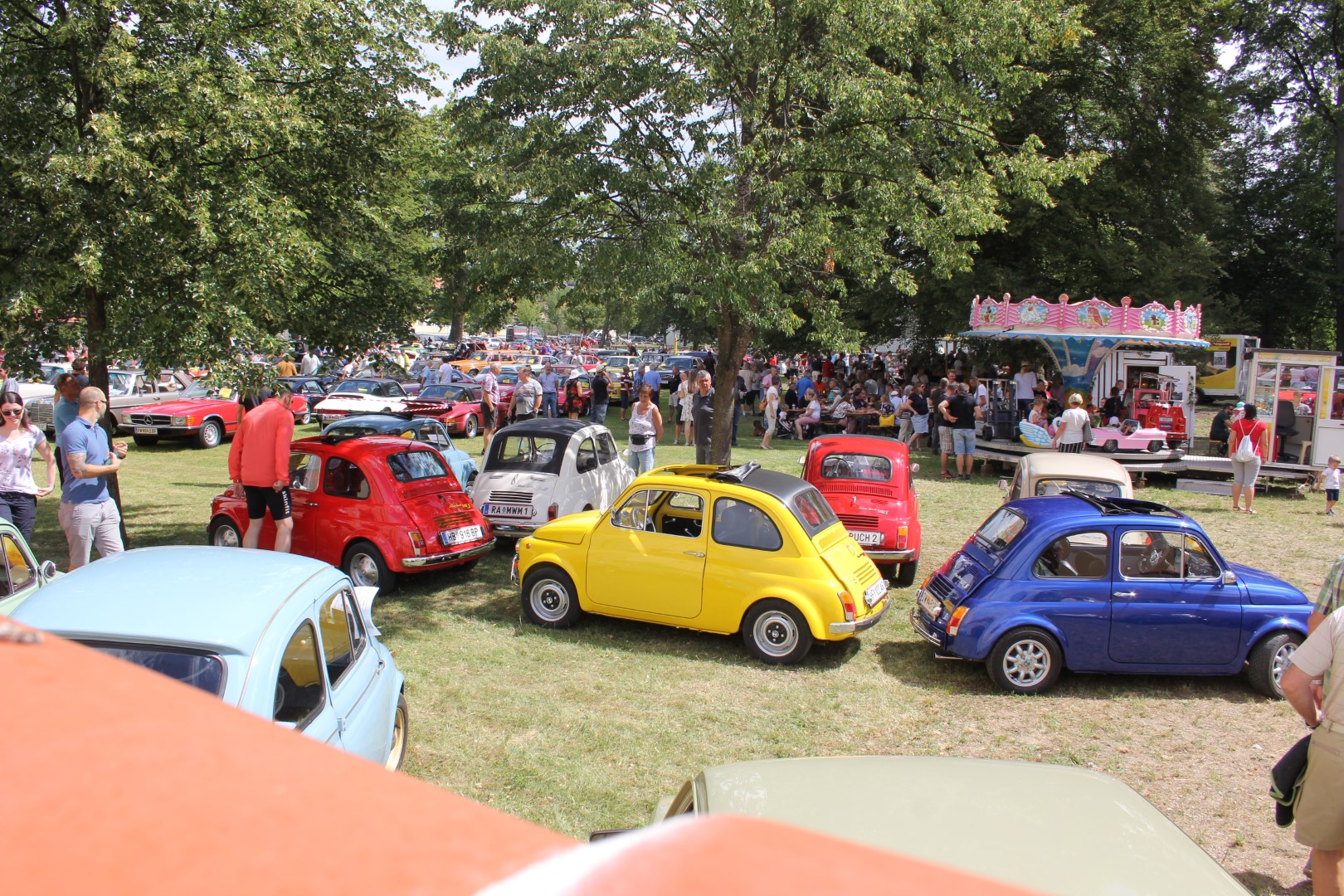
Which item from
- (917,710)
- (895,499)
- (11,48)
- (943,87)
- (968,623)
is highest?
(943,87)

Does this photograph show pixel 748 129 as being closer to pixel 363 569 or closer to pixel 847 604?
pixel 847 604

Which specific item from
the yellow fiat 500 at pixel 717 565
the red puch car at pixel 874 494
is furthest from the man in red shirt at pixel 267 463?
the red puch car at pixel 874 494

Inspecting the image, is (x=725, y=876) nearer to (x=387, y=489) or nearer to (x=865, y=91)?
(x=387, y=489)

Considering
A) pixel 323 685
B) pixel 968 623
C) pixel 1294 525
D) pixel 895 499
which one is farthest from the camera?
pixel 1294 525

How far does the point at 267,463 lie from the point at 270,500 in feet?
1.44

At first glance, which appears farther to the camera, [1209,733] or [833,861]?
[1209,733]

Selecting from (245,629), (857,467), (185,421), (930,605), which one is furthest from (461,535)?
(185,421)

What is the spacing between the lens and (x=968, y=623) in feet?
25.8

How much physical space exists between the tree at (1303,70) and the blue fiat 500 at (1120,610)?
32.1m

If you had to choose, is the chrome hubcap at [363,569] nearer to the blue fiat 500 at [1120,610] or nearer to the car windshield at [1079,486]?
the blue fiat 500 at [1120,610]

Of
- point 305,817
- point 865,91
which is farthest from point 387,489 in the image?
point 305,817

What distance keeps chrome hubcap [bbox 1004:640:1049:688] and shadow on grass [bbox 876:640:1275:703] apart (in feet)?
0.56

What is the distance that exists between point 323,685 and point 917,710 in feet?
16.2

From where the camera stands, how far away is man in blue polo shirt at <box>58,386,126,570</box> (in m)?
8.34
